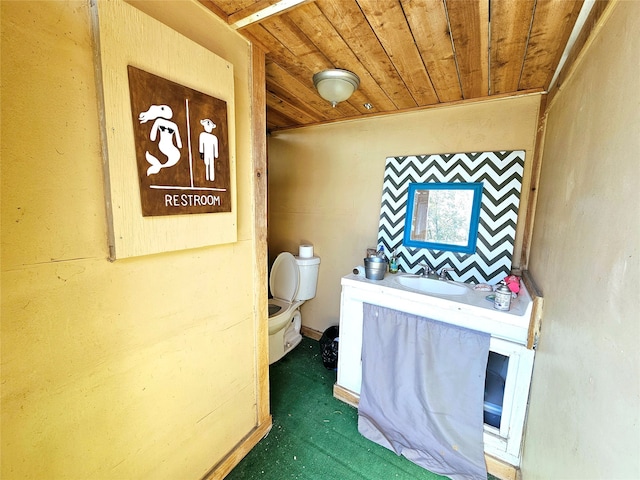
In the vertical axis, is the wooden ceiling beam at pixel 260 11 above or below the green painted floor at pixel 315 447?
above

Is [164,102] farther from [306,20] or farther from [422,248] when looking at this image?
[422,248]

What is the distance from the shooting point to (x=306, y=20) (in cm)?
102

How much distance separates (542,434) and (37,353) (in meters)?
1.65

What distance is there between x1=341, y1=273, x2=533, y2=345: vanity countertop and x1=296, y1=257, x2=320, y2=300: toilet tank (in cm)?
71

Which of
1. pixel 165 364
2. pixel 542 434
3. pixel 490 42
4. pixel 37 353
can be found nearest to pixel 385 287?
pixel 542 434

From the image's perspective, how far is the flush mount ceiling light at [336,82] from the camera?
4.47 ft

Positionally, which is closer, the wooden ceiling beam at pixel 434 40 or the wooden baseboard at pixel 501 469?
the wooden ceiling beam at pixel 434 40

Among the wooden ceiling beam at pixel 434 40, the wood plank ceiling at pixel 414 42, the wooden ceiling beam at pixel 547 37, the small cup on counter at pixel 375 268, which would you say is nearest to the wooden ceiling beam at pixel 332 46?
the wood plank ceiling at pixel 414 42

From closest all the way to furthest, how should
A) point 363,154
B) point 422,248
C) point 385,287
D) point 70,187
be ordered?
1. point 70,187
2. point 385,287
3. point 422,248
4. point 363,154

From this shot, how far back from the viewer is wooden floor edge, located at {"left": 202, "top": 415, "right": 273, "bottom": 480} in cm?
120

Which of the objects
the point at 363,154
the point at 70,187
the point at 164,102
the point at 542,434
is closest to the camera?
the point at 70,187

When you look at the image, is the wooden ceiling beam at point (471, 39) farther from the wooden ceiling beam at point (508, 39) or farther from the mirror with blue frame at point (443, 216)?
the mirror with blue frame at point (443, 216)

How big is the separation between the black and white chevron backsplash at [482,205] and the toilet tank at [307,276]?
711 mm

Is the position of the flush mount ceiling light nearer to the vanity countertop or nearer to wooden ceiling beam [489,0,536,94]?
wooden ceiling beam [489,0,536,94]
